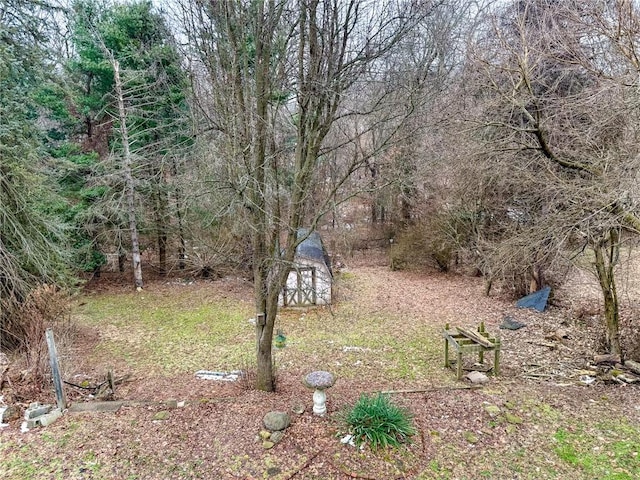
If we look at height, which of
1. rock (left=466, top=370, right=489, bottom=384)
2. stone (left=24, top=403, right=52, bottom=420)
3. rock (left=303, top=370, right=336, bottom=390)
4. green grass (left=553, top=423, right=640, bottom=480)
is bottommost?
rock (left=466, top=370, right=489, bottom=384)

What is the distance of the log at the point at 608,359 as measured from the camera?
6.19 m

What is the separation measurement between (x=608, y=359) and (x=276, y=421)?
18.7 ft

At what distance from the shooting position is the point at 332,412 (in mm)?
4492

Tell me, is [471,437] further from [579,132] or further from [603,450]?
[579,132]

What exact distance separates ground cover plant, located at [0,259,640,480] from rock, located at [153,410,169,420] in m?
0.01

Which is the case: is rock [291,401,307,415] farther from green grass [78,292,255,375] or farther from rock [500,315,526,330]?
rock [500,315,526,330]

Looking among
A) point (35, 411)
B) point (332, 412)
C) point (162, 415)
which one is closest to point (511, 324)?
point (332, 412)

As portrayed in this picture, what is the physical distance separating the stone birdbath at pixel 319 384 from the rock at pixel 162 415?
1.70 metres

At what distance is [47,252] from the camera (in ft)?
24.7

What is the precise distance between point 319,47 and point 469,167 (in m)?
5.10

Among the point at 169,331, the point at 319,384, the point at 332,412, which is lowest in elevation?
the point at 169,331

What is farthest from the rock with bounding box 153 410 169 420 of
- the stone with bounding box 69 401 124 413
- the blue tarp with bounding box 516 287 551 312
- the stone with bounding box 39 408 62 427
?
the blue tarp with bounding box 516 287 551 312

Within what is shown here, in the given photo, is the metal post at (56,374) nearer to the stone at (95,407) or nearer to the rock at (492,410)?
the stone at (95,407)

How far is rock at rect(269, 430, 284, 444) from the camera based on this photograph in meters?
3.96
